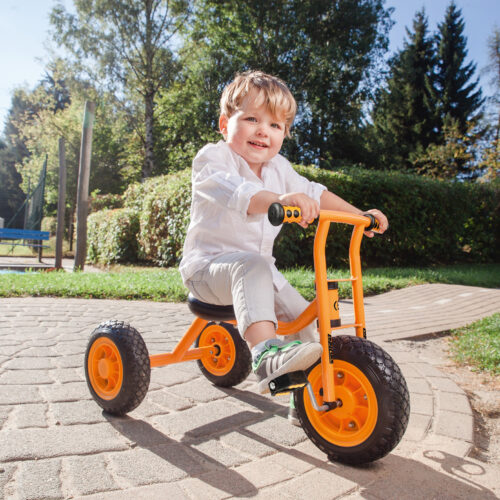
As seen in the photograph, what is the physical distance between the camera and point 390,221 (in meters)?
10.0

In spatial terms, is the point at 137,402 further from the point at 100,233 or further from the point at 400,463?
the point at 100,233

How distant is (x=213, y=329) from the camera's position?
9.47 ft

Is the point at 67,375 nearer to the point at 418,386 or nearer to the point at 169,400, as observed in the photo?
the point at 169,400

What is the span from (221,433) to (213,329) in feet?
2.63

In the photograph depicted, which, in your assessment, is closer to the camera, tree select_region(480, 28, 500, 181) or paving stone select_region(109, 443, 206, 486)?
paving stone select_region(109, 443, 206, 486)

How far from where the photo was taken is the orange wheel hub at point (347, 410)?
1743mm

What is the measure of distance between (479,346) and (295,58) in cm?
2021

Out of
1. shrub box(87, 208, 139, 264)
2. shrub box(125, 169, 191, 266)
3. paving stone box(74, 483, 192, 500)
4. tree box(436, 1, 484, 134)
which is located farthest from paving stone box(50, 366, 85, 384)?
tree box(436, 1, 484, 134)

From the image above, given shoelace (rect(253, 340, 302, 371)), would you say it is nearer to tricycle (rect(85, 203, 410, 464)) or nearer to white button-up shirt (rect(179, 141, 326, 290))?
tricycle (rect(85, 203, 410, 464))

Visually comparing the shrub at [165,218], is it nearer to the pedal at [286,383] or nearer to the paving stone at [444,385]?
the paving stone at [444,385]

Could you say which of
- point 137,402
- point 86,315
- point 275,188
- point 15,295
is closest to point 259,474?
point 137,402

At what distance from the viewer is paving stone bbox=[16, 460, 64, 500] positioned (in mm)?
1583

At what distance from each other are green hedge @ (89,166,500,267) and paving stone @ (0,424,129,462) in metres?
6.56

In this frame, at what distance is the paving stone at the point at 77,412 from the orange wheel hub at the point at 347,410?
1100 mm
